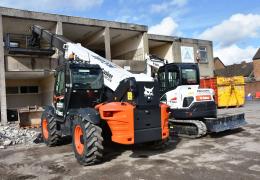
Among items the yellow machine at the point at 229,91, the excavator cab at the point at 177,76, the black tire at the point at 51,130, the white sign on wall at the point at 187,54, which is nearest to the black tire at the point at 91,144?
the black tire at the point at 51,130

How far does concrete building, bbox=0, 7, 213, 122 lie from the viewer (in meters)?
17.6

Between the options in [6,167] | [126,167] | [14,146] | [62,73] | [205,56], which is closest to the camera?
[126,167]

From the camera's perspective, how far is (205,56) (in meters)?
29.7

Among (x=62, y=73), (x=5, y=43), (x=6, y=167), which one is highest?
(x=5, y=43)

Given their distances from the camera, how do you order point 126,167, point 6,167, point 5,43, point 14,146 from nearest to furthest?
point 126,167
point 6,167
point 14,146
point 5,43

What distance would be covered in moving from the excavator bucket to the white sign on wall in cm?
1613

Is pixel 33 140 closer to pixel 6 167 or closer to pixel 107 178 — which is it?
pixel 6 167

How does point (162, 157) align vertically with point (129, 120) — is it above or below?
below

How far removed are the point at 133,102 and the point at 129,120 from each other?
19.8 inches

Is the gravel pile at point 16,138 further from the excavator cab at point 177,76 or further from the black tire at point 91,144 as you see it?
the excavator cab at point 177,76

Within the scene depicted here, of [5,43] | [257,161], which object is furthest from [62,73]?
[5,43]

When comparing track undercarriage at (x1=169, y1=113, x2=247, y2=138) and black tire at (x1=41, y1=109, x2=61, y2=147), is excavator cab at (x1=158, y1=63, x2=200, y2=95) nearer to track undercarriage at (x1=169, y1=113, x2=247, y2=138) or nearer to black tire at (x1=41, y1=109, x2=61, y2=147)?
track undercarriage at (x1=169, y1=113, x2=247, y2=138)

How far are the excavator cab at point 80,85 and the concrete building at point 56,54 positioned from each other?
29.8ft

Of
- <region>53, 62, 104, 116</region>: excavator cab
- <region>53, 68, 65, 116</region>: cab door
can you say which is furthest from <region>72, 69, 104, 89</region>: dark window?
<region>53, 68, 65, 116</region>: cab door
